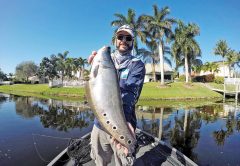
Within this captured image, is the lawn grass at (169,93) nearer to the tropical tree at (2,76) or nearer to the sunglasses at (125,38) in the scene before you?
the sunglasses at (125,38)

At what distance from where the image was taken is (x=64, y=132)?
18.0m

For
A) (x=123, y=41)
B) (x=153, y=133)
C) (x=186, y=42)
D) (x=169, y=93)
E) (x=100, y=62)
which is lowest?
(x=153, y=133)

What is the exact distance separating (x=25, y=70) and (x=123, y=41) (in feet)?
437

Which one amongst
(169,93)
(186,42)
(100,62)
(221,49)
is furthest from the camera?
(221,49)

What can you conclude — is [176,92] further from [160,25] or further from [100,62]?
[100,62]

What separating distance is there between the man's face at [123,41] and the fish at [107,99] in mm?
669

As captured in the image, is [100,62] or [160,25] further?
[160,25]

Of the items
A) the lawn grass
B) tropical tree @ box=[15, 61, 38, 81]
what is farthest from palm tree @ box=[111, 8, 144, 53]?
tropical tree @ box=[15, 61, 38, 81]

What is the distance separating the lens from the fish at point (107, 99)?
10.3 feet

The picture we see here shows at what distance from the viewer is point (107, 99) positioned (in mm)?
3180

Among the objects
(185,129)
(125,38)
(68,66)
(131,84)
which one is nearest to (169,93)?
(185,129)

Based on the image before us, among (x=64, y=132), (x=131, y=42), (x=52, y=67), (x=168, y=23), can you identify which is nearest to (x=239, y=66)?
(x=168, y=23)

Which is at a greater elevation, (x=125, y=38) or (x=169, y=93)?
(x=125, y=38)

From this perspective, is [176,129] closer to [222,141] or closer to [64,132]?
[222,141]
